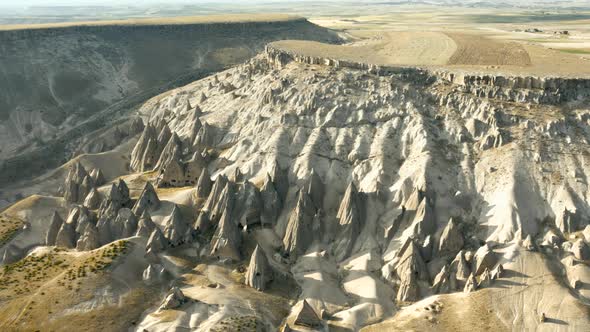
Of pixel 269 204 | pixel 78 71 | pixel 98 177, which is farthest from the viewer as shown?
pixel 78 71

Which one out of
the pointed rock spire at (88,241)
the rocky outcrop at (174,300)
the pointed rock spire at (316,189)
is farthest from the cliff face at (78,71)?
the rocky outcrop at (174,300)

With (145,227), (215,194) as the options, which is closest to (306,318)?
(215,194)

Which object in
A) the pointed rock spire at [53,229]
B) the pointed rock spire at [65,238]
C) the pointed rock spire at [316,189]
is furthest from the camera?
the pointed rock spire at [316,189]

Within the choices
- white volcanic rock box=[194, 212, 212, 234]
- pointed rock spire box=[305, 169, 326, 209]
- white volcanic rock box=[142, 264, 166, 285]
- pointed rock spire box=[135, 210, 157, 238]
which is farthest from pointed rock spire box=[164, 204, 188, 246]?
pointed rock spire box=[305, 169, 326, 209]

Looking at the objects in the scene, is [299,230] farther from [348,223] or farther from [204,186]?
[204,186]

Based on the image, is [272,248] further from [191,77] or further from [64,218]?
[191,77]

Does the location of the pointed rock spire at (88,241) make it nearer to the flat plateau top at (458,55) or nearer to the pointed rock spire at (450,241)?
the pointed rock spire at (450,241)
